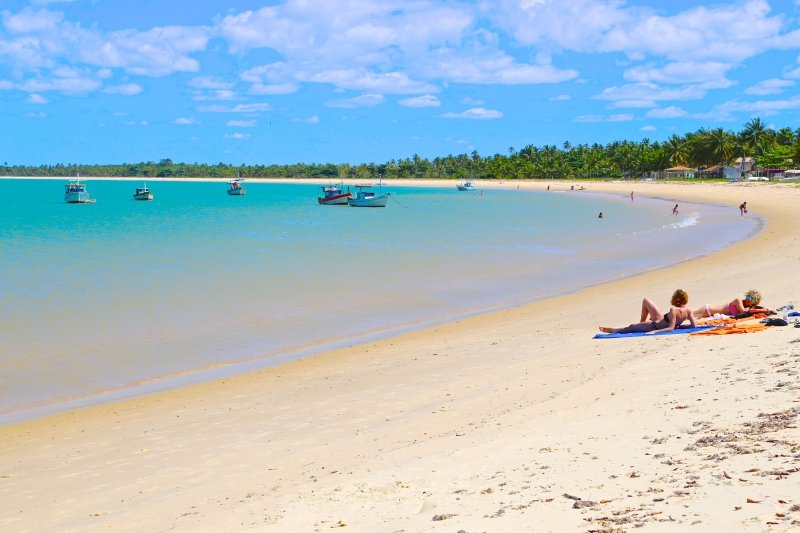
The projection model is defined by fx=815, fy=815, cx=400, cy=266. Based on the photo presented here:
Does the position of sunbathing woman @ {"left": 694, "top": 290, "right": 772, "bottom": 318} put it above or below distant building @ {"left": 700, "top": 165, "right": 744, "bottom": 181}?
below

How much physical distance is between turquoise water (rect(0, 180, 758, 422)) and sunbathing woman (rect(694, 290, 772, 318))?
24.3ft

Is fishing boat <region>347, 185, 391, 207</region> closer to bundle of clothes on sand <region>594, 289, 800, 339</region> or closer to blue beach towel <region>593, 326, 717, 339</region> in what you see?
blue beach towel <region>593, 326, 717, 339</region>

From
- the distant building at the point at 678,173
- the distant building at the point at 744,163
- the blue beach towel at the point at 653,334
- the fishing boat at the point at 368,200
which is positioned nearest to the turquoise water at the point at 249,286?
the blue beach towel at the point at 653,334

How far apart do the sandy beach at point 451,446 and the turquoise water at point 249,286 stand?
2.53 metres

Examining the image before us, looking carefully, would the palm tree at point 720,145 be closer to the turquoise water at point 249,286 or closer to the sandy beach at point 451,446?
the turquoise water at point 249,286

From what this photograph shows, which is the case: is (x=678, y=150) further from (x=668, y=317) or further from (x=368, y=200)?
(x=668, y=317)

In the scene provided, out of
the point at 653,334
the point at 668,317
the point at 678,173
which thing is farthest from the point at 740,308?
the point at 678,173

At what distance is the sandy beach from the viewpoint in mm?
5984

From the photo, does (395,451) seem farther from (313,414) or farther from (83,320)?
(83,320)

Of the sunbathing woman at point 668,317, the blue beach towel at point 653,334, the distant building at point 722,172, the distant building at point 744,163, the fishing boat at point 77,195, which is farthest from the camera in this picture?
the distant building at point 722,172

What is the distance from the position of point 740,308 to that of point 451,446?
7501 mm

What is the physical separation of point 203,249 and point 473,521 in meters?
40.2

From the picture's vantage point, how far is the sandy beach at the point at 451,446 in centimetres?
598

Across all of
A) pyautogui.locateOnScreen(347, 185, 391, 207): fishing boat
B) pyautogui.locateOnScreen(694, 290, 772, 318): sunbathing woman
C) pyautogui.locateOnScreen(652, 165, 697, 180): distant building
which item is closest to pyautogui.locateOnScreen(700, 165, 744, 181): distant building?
pyautogui.locateOnScreen(652, 165, 697, 180): distant building
